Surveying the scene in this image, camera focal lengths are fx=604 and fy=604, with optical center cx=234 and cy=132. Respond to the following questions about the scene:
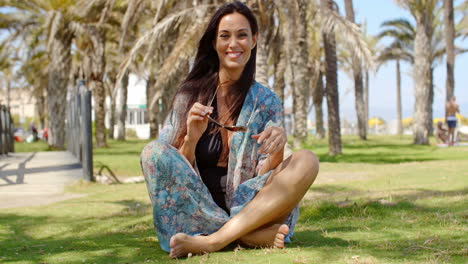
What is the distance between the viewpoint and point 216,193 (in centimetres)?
354

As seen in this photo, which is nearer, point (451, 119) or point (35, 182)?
point (35, 182)

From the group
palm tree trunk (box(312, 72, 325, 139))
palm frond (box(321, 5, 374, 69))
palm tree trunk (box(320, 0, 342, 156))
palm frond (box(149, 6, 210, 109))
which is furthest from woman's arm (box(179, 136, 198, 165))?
palm tree trunk (box(312, 72, 325, 139))

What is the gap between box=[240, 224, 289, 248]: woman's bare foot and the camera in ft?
10.8

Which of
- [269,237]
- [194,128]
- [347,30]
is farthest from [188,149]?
[347,30]

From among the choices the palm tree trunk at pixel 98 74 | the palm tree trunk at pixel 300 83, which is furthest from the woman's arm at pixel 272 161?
the palm tree trunk at pixel 98 74

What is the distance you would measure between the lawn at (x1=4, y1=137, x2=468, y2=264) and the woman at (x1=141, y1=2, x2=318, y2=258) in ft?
0.53

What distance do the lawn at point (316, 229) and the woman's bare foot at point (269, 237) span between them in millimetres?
51

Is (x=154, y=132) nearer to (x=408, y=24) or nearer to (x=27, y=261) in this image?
(x=408, y=24)

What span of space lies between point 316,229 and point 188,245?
4.93 ft

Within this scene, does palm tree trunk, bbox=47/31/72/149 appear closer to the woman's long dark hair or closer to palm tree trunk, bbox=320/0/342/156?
palm tree trunk, bbox=320/0/342/156

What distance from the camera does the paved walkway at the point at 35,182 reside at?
8.22 meters

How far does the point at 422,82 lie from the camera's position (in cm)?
2291

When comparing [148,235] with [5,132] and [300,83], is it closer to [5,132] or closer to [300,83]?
[300,83]

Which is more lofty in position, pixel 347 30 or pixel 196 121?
pixel 347 30
